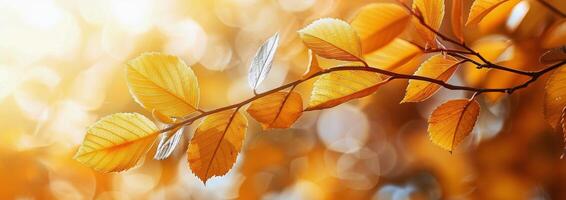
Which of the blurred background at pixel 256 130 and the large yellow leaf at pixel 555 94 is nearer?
the large yellow leaf at pixel 555 94

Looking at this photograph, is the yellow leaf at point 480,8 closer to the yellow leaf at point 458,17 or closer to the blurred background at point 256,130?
the yellow leaf at point 458,17

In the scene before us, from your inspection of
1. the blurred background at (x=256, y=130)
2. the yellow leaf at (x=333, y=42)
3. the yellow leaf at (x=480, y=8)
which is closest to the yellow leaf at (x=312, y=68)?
the yellow leaf at (x=333, y=42)

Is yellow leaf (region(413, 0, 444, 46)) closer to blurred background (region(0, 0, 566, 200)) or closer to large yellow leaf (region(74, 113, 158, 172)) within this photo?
large yellow leaf (region(74, 113, 158, 172))

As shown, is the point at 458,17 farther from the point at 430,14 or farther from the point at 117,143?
the point at 117,143

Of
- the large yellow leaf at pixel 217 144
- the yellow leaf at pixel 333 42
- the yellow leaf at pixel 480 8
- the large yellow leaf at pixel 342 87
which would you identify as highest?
the yellow leaf at pixel 333 42

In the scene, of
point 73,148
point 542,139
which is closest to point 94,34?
point 73,148

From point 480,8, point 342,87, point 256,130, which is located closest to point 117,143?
point 342,87
